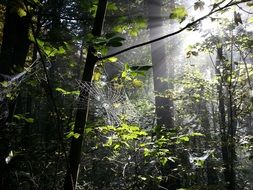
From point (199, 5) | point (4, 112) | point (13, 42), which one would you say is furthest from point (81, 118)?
point (13, 42)

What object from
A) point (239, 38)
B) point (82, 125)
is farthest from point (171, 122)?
point (82, 125)

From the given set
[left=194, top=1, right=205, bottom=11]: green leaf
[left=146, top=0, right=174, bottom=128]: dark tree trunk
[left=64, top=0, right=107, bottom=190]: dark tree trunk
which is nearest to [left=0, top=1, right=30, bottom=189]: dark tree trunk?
[left=64, top=0, right=107, bottom=190]: dark tree trunk

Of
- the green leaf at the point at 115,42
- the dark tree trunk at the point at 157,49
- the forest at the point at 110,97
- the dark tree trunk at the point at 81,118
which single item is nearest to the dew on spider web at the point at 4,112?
the forest at the point at 110,97

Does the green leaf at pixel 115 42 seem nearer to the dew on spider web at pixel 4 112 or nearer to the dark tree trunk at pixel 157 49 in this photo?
the dew on spider web at pixel 4 112

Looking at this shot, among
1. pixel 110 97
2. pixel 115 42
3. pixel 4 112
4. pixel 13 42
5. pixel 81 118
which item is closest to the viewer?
pixel 115 42

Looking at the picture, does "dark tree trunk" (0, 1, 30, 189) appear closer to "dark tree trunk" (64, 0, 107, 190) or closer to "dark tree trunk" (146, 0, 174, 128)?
"dark tree trunk" (64, 0, 107, 190)

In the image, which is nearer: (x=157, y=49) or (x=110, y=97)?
(x=110, y=97)

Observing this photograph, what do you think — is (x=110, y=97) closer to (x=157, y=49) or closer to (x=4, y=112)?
(x=4, y=112)

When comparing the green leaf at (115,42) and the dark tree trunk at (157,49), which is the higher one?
the dark tree trunk at (157,49)

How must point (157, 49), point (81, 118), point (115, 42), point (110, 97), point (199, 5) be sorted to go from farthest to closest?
point (157, 49) < point (110, 97) < point (199, 5) < point (81, 118) < point (115, 42)

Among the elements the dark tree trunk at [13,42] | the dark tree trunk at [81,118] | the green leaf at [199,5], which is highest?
the dark tree trunk at [13,42]

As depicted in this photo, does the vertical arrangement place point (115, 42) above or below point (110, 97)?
above

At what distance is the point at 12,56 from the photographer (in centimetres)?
509

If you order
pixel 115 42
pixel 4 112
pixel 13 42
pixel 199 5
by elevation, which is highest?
pixel 13 42
